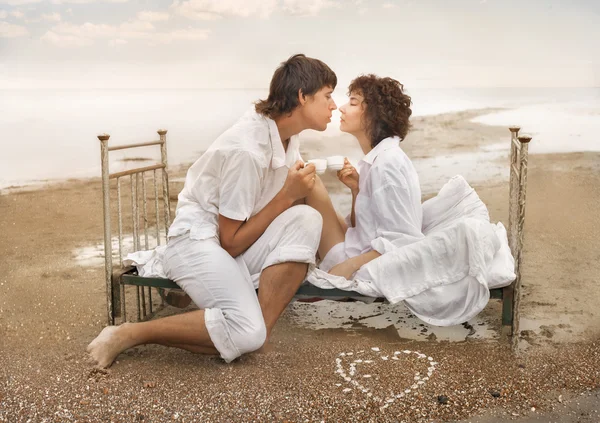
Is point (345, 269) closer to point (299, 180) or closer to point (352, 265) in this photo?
point (352, 265)

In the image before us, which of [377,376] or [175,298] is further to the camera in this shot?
[175,298]

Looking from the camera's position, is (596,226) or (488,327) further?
(596,226)

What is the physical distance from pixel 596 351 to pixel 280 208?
1.83 metres

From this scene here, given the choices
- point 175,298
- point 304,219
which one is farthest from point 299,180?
point 175,298

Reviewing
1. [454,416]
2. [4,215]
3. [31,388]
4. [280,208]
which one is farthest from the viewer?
[4,215]

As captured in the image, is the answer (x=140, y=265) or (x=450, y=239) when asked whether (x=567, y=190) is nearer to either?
(x=450, y=239)

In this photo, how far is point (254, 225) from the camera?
10.9ft

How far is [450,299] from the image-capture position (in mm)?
3537

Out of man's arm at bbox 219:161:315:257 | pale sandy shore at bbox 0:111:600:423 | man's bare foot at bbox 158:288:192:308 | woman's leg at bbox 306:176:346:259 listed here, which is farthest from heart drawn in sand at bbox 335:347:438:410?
man's bare foot at bbox 158:288:192:308

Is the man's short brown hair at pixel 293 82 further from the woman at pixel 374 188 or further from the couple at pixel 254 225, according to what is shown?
the woman at pixel 374 188

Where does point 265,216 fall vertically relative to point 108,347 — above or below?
above

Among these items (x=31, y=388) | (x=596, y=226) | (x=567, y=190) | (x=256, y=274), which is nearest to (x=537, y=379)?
(x=256, y=274)

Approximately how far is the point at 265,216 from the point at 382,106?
Result: 0.98m

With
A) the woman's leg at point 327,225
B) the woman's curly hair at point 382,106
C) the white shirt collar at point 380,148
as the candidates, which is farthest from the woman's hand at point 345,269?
the woman's curly hair at point 382,106
